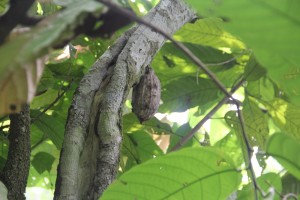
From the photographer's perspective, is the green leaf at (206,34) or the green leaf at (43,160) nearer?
the green leaf at (206,34)

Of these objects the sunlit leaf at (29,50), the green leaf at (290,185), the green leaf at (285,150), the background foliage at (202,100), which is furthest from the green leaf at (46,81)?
the sunlit leaf at (29,50)

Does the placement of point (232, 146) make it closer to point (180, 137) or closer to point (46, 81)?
point (180, 137)

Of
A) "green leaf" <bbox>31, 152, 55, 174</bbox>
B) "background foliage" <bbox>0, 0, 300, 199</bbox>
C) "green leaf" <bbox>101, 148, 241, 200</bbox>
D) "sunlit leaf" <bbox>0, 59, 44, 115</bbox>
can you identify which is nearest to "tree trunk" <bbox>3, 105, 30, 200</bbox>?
"background foliage" <bbox>0, 0, 300, 199</bbox>

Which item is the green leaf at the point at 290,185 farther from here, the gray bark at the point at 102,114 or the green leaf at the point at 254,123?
the gray bark at the point at 102,114

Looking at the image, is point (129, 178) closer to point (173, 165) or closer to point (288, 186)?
point (173, 165)

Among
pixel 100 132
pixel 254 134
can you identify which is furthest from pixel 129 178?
pixel 254 134

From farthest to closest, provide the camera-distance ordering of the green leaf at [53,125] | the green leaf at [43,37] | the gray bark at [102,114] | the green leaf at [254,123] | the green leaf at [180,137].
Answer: the green leaf at [180,137]
the green leaf at [254,123]
the green leaf at [53,125]
the gray bark at [102,114]
the green leaf at [43,37]
